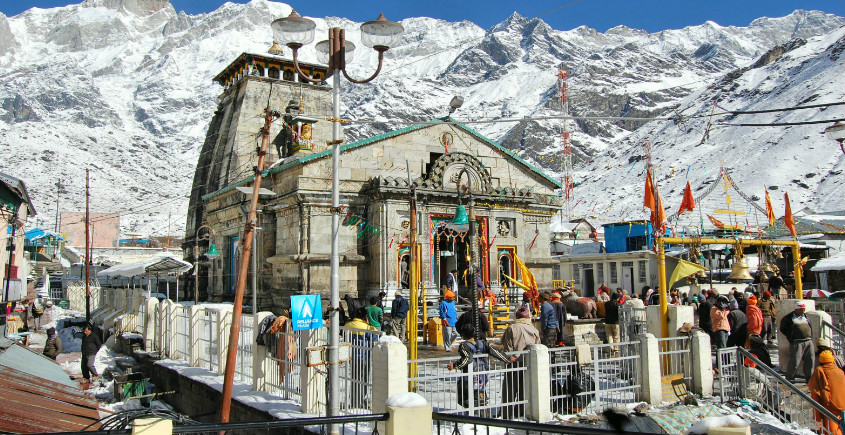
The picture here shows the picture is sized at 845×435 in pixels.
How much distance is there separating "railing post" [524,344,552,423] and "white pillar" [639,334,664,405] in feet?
7.00

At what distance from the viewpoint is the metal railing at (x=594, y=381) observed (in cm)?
953

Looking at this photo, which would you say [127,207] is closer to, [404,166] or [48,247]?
[48,247]

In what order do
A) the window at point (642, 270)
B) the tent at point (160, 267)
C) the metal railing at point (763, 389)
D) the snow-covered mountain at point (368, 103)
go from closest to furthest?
the metal railing at point (763, 389), the tent at point (160, 267), the window at point (642, 270), the snow-covered mountain at point (368, 103)

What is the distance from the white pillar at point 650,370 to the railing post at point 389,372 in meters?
4.49

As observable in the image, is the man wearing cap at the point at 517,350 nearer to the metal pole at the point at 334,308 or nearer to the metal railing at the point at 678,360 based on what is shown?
the metal pole at the point at 334,308

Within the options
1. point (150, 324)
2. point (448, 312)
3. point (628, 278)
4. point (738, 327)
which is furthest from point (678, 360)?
point (628, 278)

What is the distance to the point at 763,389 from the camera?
10672mm

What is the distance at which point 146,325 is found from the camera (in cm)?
1811

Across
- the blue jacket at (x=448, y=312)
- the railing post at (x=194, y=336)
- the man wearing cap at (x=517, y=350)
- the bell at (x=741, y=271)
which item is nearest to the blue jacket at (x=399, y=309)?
the blue jacket at (x=448, y=312)

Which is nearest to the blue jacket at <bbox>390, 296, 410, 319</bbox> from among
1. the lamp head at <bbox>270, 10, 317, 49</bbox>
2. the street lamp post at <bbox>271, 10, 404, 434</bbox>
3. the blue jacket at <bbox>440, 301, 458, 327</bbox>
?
the blue jacket at <bbox>440, 301, 458, 327</bbox>

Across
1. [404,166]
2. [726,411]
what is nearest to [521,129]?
[404,166]

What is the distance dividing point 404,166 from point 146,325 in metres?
9.79

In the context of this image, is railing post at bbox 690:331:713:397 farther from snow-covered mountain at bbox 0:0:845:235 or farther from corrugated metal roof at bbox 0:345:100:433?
snow-covered mountain at bbox 0:0:845:235

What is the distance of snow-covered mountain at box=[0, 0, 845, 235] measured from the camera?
84375 mm
